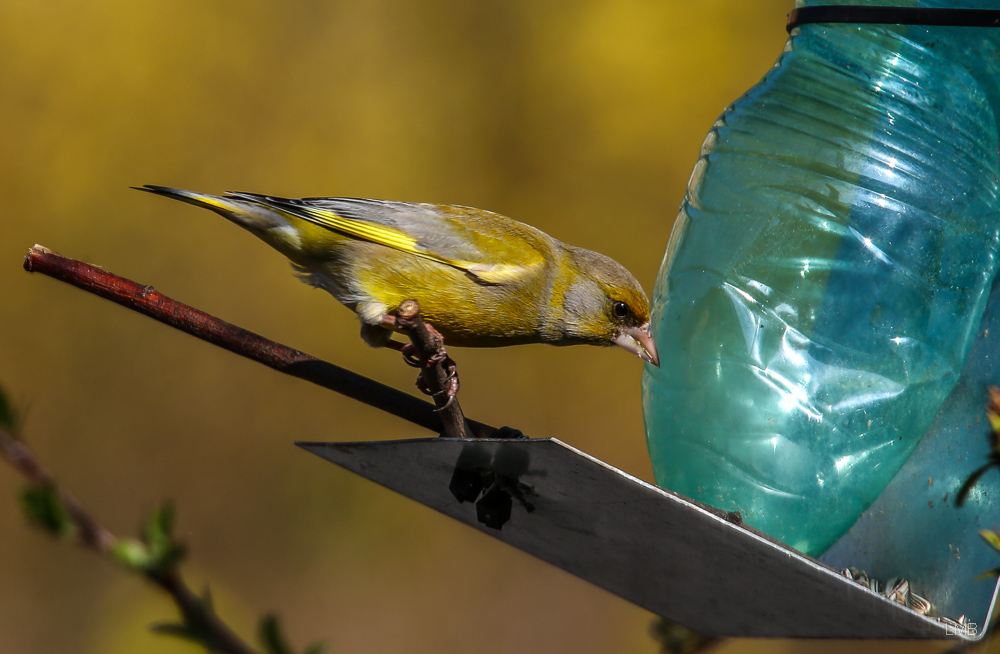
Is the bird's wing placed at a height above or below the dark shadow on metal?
above

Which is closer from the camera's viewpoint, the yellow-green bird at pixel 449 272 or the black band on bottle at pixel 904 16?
the black band on bottle at pixel 904 16

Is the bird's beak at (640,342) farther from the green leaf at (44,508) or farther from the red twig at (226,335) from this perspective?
the green leaf at (44,508)

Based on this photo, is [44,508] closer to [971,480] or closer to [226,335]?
[971,480]

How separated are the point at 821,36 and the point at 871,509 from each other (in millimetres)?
1551

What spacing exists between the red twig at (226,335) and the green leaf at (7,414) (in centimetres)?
136

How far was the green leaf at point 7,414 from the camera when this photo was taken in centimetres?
95

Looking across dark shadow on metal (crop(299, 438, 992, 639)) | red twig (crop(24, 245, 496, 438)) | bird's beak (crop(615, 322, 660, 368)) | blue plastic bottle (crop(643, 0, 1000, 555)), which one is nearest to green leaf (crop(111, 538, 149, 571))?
dark shadow on metal (crop(299, 438, 992, 639))

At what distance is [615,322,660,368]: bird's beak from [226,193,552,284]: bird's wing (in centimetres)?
39

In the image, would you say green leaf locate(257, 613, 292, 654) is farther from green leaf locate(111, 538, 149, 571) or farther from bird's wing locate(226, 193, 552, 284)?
bird's wing locate(226, 193, 552, 284)

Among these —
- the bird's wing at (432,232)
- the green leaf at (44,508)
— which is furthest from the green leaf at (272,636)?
the bird's wing at (432,232)

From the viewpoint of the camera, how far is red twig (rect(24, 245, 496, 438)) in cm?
228

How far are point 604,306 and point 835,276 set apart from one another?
82 centimetres

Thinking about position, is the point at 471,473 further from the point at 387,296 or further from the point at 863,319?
the point at 863,319

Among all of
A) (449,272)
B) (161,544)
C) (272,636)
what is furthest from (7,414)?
(449,272)
